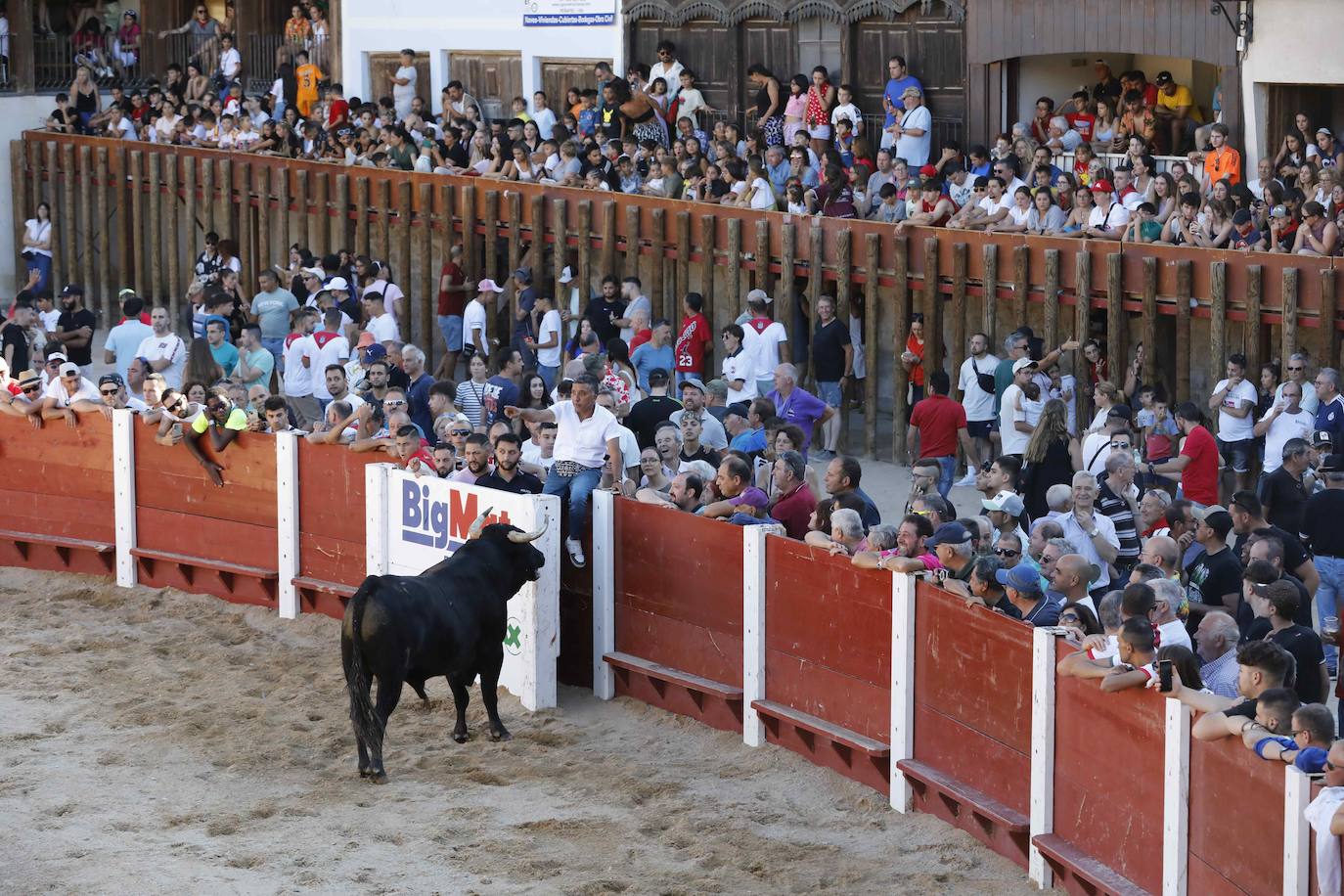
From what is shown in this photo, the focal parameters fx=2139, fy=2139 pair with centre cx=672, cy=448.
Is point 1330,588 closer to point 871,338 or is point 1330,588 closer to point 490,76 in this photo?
point 871,338

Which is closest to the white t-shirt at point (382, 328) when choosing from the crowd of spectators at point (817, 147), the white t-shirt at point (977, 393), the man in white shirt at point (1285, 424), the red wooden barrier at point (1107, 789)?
the crowd of spectators at point (817, 147)

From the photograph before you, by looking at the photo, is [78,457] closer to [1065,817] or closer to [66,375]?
[66,375]

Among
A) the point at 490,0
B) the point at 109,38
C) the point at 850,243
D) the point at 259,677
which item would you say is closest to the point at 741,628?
the point at 259,677

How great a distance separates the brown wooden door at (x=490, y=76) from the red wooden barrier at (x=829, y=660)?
1628cm

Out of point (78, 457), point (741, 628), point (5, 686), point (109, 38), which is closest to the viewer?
point (741, 628)

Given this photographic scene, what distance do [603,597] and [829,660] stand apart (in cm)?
184

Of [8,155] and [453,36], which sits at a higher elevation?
[453,36]

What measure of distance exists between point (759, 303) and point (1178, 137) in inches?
203

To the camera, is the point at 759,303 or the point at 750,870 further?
the point at 759,303

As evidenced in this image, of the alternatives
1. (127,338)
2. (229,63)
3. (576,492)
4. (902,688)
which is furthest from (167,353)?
(229,63)

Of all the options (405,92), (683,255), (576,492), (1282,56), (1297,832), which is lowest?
(1297,832)

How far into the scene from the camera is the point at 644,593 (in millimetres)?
11930

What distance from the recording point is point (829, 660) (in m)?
10.7

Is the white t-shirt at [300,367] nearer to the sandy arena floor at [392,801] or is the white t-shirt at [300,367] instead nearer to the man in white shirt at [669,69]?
the sandy arena floor at [392,801]
